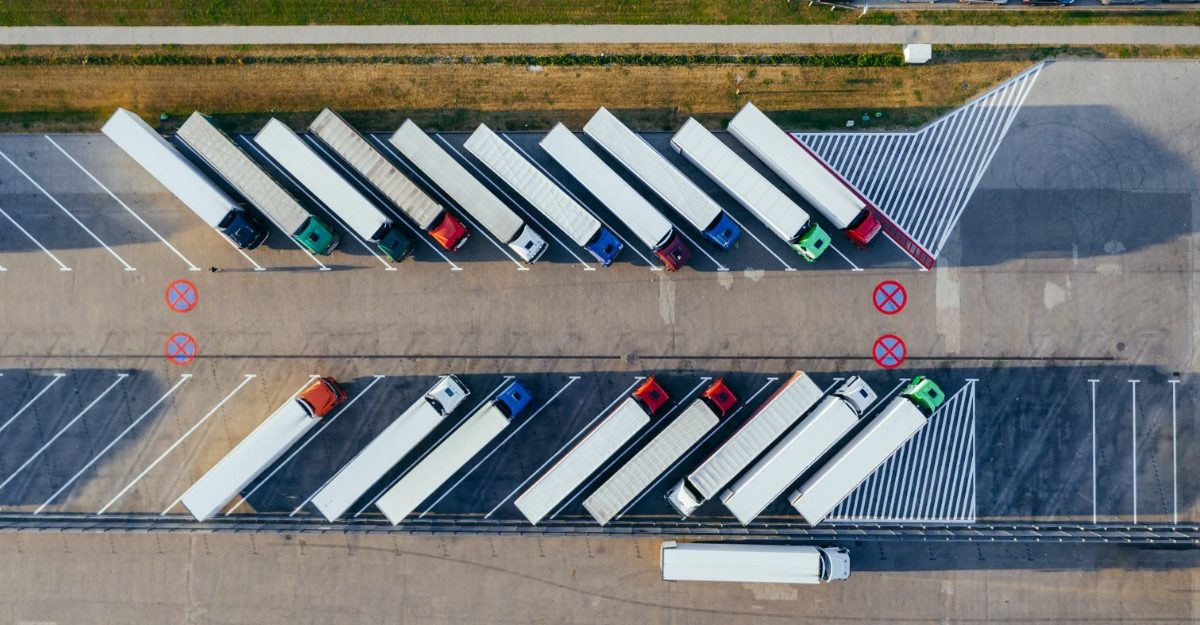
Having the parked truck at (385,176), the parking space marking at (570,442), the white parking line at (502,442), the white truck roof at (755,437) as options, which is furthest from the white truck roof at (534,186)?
the white truck roof at (755,437)

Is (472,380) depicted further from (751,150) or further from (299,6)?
(299,6)

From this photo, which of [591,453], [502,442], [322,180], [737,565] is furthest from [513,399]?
[322,180]

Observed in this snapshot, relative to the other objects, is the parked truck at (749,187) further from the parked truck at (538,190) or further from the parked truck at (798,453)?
the parked truck at (798,453)

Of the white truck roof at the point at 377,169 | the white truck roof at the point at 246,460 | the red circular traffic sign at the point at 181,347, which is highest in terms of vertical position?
the white truck roof at the point at 377,169

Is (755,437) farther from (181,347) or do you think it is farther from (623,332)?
(181,347)

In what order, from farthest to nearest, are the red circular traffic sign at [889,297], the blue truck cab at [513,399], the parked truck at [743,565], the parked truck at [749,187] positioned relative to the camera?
the red circular traffic sign at [889,297], the blue truck cab at [513,399], the parked truck at [749,187], the parked truck at [743,565]

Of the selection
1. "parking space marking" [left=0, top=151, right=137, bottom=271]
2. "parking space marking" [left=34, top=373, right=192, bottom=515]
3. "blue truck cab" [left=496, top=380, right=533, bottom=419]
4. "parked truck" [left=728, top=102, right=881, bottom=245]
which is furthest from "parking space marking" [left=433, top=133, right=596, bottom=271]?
"parking space marking" [left=34, top=373, right=192, bottom=515]
